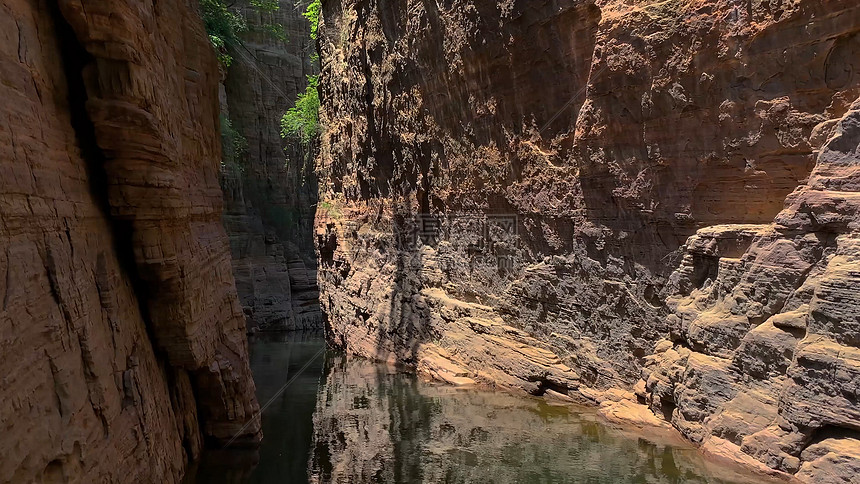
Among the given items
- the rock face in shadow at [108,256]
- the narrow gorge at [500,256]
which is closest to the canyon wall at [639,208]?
the narrow gorge at [500,256]

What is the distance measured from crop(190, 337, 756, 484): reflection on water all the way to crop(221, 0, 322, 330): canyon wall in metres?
13.4

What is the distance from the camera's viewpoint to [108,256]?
19.2 feet

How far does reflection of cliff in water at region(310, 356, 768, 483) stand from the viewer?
7184 mm

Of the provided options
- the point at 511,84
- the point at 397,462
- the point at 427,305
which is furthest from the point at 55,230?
the point at 427,305

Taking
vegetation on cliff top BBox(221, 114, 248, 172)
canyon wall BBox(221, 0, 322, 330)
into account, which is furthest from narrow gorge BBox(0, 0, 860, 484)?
canyon wall BBox(221, 0, 322, 330)

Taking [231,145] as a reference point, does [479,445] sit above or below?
below

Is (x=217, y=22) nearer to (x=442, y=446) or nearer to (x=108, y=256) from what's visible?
(x=108, y=256)

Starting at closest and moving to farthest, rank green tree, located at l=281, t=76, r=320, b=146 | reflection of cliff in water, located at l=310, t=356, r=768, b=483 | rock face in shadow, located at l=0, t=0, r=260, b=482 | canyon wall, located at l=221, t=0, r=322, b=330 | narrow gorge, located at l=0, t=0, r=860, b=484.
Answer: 1. rock face in shadow, located at l=0, t=0, r=260, b=482
2. narrow gorge, located at l=0, t=0, r=860, b=484
3. reflection of cliff in water, located at l=310, t=356, r=768, b=483
4. green tree, located at l=281, t=76, r=320, b=146
5. canyon wall, located at l=221, t=0, r=322, b=330

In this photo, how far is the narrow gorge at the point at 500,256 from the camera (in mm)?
4961

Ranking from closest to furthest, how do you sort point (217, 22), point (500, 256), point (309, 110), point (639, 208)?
point (639, 208) < point (500, 256) < point (217, 22) < point (309, 110)

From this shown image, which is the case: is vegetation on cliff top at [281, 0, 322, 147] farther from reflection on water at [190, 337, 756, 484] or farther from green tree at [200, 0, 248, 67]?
reflection on water at [190, 337, 756, 484]

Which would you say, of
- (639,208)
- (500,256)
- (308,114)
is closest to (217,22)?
(308,114)

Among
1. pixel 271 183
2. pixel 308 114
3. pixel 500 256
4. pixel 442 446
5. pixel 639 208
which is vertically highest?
pixel 308 114

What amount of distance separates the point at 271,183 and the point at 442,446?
72.0 feet
